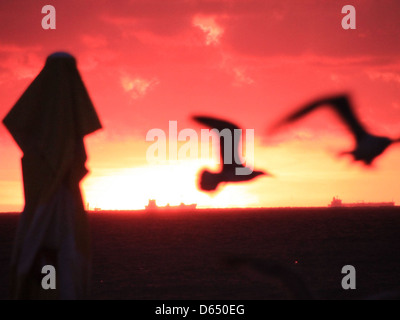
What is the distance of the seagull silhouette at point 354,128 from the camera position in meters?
2.97

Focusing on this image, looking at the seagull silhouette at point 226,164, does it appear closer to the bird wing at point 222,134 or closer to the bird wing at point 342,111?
the bird wing at point 222,134

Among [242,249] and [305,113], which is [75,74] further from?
[242,249]

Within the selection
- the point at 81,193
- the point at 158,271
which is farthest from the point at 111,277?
the point at 81,193

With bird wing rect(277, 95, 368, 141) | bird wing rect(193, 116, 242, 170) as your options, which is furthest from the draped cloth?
bird wing rect(277, 95, 368, 141)

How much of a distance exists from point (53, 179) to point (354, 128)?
2103 millimetres

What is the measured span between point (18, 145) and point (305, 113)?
2.19 metres

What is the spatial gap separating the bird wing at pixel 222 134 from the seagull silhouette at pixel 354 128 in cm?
20

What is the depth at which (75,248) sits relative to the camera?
4.51 meters

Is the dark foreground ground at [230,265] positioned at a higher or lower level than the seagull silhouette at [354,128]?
higher

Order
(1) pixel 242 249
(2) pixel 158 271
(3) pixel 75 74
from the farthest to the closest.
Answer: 1. (1) pixel 242 249
2. (2) pixel 158 271
3. (3) pixel 75 74

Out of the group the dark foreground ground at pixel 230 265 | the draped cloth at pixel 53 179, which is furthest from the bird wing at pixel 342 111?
the draped cloth at pixel 53 179

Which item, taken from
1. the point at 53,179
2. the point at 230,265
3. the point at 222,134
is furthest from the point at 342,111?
the point at 53,179
